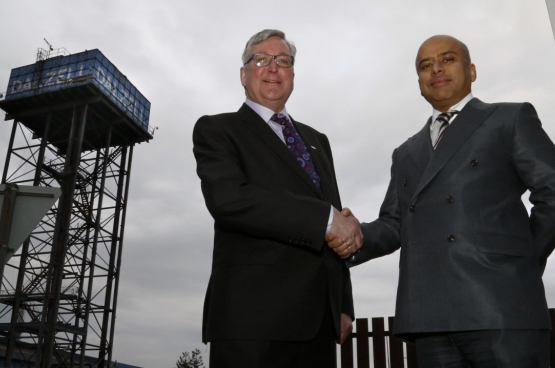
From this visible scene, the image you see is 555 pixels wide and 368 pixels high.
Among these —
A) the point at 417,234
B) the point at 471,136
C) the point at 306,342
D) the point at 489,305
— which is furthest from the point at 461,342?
the point at 471,136

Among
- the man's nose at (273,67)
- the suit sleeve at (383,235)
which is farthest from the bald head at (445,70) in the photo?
the man's nose at (273,67)

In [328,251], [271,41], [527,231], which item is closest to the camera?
[527,231]

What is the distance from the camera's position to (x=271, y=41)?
11.5 ft

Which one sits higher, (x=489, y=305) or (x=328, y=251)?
(x=328, y=251)

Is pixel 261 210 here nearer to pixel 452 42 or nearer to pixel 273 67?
pixel 273 67

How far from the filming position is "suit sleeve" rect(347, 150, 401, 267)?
3.04 meters

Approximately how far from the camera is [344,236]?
279cm

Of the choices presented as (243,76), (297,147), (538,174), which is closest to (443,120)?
(538,174)

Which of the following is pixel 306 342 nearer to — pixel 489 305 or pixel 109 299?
pixel 489 305

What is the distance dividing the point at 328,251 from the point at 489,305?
36.1 inches

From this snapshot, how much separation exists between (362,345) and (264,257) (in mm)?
6264

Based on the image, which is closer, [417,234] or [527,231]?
[527,231]

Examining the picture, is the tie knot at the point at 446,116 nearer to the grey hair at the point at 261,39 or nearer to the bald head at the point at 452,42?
the bald head at the point at 452,42

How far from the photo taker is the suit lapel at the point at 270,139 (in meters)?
3.05
